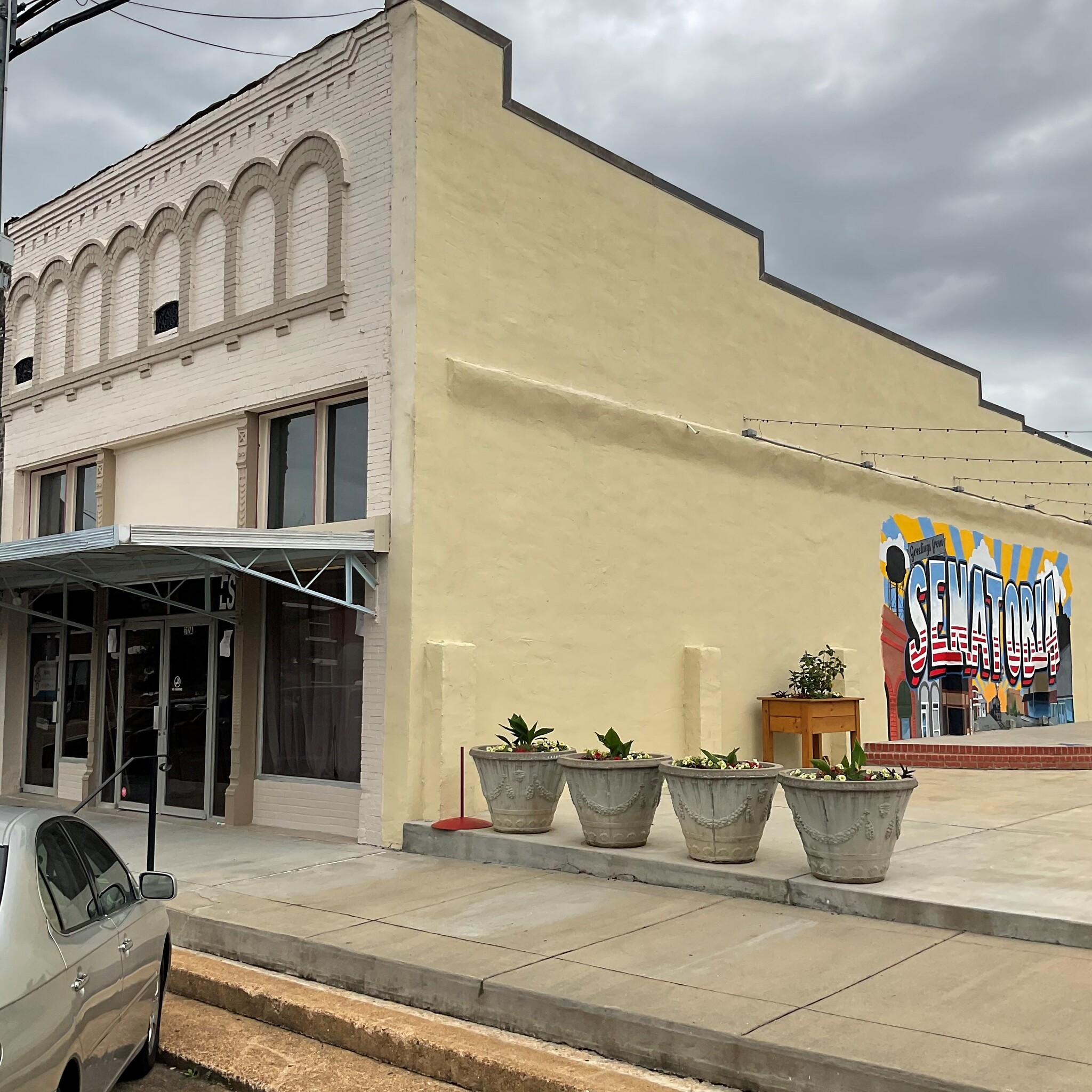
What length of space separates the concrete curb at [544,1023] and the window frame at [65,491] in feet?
32.1

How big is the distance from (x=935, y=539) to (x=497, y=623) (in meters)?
10.9

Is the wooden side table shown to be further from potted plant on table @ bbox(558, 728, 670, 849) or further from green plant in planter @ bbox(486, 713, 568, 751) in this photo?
potted plant on table @ bbox(558, 728, 670, 849)

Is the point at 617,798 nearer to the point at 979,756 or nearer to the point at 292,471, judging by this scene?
the point at 292,471

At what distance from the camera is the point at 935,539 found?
2056 cm

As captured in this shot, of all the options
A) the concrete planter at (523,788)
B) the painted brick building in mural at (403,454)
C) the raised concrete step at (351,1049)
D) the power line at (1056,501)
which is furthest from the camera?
the power line at (1056,501)

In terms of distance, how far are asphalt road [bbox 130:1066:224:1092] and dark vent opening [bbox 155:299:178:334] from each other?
10.9 metres

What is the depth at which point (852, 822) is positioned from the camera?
27.1 feet

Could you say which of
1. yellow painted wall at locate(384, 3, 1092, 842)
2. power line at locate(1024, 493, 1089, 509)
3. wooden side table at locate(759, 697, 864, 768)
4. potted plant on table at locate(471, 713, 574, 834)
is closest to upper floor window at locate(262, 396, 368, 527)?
yellow painted wall at locate(384, 3, 1092, 842)

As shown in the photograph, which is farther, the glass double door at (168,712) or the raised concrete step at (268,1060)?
the glass double door at (168,712)

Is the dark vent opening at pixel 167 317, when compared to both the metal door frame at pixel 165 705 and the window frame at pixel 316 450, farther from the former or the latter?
the metal door frame at pixel 165 705

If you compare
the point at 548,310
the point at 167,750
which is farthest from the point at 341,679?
the point at 548,310

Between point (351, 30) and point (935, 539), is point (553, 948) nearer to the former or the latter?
point (351, 30)

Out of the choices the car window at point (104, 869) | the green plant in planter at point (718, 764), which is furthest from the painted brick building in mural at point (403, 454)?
the car window at point (104, 869)

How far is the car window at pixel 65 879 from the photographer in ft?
15.7
